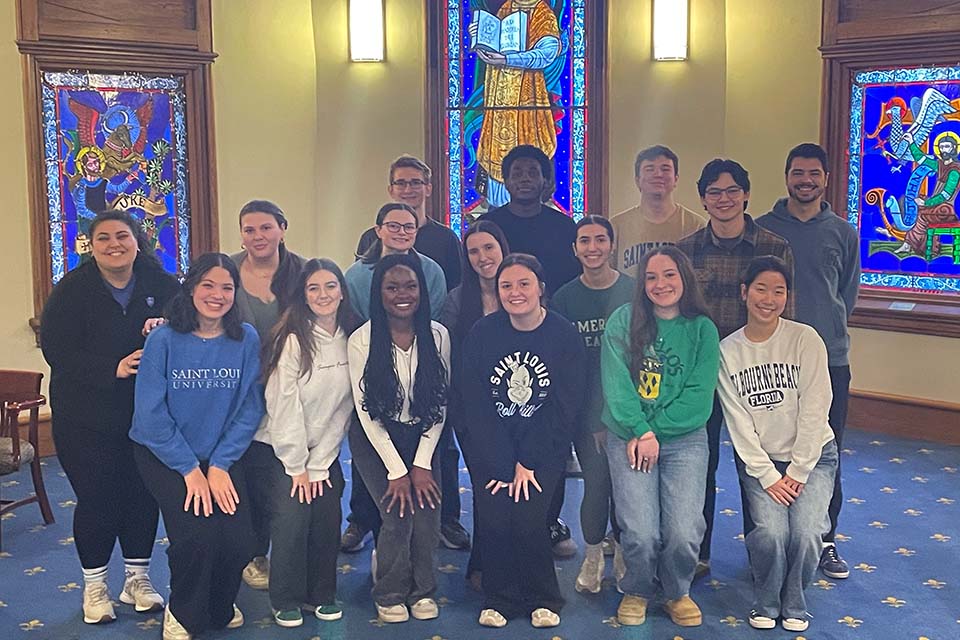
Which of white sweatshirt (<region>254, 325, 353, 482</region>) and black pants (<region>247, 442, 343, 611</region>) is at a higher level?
white sweatshirt (<region>254, 325, 353, 482</region>)

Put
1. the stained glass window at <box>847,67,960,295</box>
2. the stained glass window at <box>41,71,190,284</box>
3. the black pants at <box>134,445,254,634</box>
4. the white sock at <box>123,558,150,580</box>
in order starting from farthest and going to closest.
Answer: the stained glass window at <box>847,67,960,295</box> → the stained glass window at <box>41,71,190,284</box> → the white sock at <box>123,558,150,580</box> → the black pants at <box>134,445,254,634</box>

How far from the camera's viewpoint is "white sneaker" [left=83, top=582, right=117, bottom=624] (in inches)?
152

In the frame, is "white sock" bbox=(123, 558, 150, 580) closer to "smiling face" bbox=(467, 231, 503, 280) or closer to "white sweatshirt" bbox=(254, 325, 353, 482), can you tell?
"white sweatshirt" bbox=(254, 325, 353, 482)

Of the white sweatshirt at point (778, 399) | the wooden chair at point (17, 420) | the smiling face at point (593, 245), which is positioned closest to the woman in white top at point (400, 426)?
the smiling face at point (593, 245)

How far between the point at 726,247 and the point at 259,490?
185cm

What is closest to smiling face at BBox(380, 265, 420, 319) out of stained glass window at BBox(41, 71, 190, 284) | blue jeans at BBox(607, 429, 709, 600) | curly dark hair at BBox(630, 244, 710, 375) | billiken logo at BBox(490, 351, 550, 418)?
billiken logo at BBox(490, 351, 550, 418)

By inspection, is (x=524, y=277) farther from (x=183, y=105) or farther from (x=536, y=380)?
(x=183, y=105)

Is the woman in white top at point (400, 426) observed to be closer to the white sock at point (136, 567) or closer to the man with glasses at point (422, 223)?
the man with glasses at point (422, 223)

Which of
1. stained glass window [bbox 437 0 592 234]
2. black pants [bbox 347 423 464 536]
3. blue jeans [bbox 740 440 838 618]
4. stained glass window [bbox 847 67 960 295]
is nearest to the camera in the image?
blue jeans [bbox 740 440 838 618]

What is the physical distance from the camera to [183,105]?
20.1ft

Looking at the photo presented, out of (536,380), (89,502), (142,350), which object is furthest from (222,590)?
(536,380)

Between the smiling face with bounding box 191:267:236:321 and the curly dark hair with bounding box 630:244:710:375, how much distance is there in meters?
1.37

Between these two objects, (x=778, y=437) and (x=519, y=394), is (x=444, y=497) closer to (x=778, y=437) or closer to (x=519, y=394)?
(x=519, y=394)

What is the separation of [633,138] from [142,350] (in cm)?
358
